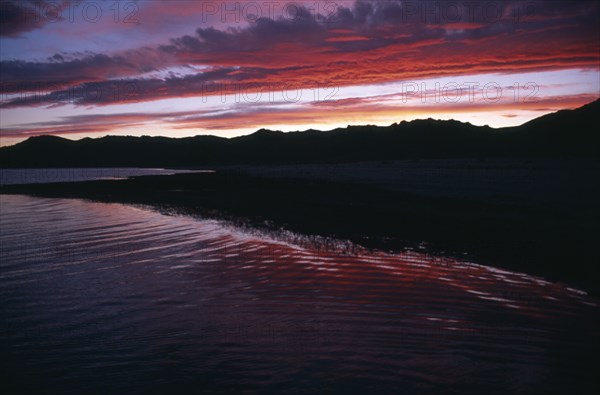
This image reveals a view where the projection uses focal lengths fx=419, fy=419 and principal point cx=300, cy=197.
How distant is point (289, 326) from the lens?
303 inches

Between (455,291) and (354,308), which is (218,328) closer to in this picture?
(354,308)

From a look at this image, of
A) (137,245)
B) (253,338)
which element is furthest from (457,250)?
(137,245)

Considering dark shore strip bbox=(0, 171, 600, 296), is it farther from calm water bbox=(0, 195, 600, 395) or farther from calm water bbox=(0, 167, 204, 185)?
calm water bbox=(0, 167, 204, 185)

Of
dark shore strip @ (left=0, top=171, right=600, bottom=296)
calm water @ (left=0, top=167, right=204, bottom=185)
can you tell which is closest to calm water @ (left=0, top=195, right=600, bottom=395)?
dark shore strip @ (left=0, top=171, right=600, bottom=296)

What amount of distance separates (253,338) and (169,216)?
17.3 meters

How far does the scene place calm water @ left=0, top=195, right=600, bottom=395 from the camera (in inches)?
233

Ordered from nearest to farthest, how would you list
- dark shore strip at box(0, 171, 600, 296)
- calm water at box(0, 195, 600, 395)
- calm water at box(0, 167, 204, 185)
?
calm water at box(0, 195, 600, 395) < dark shore strip at box(0, 171, 600, 296) < calm water at box(0, 167, 204, 185)

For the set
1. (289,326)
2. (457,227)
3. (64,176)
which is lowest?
(289,326)

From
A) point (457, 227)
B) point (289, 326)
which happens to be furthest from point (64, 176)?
point (289, 326)

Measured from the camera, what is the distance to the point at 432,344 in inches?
271

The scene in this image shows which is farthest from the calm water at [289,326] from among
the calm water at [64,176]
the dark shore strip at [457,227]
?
the calm water at [64,176]

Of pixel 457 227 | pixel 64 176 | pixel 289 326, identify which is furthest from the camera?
pixel 64 176

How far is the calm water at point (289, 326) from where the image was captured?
19.4 ft

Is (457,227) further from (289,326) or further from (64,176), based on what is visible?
(64,176)
